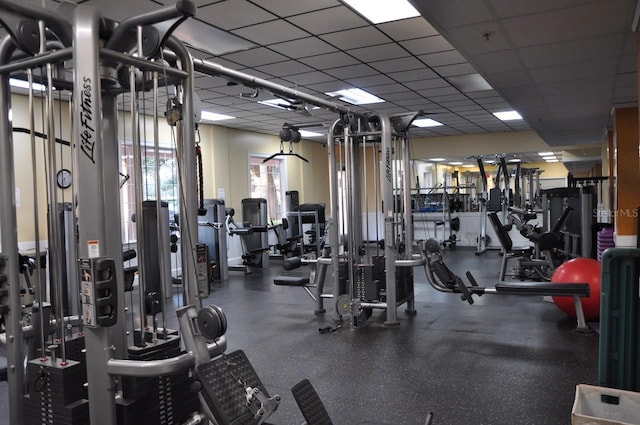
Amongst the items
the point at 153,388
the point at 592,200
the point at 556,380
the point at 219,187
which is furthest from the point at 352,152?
the point at 219,187

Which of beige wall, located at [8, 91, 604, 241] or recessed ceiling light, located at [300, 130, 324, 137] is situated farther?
recessed ceiling light, located at [300, 130, 324, 137]

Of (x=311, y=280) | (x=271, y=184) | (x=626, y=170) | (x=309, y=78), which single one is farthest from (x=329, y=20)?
(x=271, y=184)

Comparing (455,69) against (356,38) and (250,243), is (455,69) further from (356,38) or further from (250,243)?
(250,243)

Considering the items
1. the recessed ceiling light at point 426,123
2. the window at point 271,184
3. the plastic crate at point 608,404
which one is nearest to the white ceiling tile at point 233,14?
the plastic crate at point 608,404

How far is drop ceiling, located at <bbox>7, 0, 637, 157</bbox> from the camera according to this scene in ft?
11.4

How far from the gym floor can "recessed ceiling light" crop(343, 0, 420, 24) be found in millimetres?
2569

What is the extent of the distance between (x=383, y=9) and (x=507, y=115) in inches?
231

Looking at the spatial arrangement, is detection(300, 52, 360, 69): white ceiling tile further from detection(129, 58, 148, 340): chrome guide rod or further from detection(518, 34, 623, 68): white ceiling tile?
detection(129, 58, 148, 340): chrome guide rod

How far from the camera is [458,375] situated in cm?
330

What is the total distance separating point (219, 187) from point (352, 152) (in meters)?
4.58

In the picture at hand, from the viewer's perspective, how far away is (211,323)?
1790 millimetres

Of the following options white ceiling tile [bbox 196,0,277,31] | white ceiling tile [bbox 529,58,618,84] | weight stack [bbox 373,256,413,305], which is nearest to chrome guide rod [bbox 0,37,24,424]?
Answer: white ceiling tile [bbox 196,0,277,31]

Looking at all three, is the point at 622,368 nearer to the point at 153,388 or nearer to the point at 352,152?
the point at 153,388

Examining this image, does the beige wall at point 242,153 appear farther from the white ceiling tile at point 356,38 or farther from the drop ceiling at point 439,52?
the white ceiling tile at point 356,38
